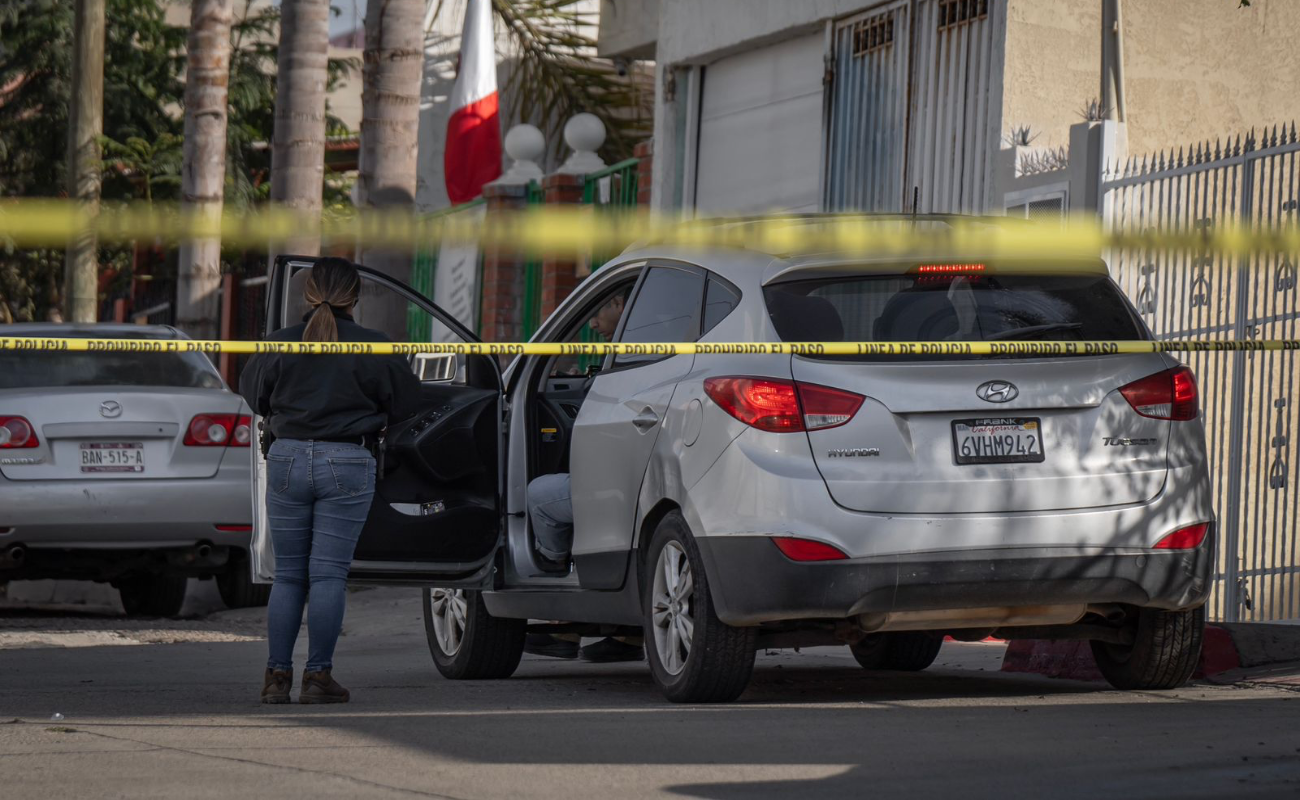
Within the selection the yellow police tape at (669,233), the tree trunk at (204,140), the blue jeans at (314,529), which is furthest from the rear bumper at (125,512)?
the tree trunk at (204,140)

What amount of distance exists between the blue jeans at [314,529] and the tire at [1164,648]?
2.81m

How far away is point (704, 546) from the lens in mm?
7078

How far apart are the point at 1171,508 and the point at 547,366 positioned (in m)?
2.68

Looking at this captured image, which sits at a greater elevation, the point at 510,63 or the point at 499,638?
the point at 510,63

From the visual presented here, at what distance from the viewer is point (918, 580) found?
270 inches

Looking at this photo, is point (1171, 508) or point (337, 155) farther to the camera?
point (337, 155)

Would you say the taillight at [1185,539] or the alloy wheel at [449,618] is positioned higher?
the taillight at [1185,539]

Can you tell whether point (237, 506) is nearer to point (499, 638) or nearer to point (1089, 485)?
point (499, 638)

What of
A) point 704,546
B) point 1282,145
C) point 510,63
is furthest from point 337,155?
point 704,546

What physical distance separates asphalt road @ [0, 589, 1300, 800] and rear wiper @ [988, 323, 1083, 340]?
49.4 inches

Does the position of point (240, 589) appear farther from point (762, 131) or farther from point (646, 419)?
point (646, 419)

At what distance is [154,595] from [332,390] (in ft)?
21.1

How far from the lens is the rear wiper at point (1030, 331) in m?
7.17

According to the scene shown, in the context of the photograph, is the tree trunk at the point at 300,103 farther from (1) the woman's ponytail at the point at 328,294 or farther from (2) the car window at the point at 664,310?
(1) the woman's ponytail at the point at 328,294
